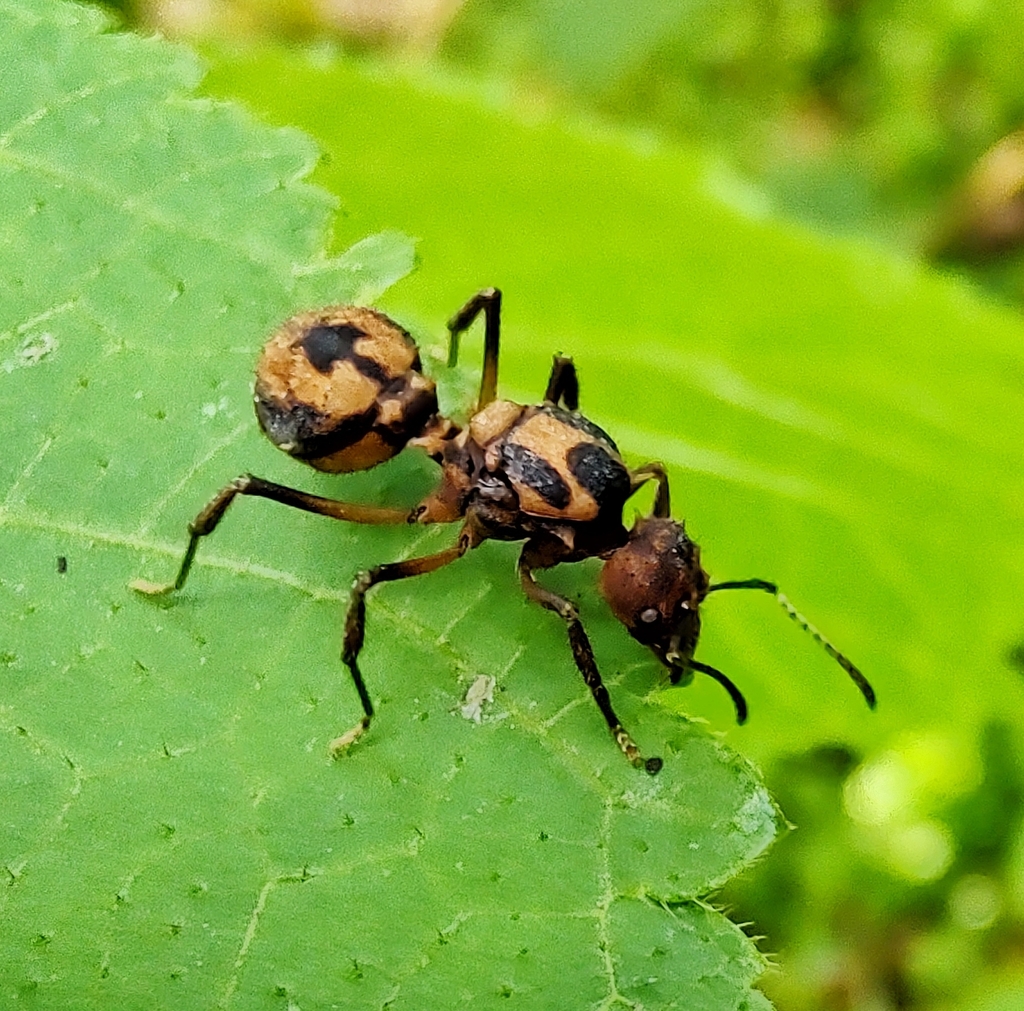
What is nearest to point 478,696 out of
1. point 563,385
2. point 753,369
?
point 563,385

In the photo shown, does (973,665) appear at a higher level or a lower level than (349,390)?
lower

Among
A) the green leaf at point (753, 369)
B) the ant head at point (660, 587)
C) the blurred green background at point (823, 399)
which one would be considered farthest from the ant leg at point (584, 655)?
the blurred green background at point (823, 399)

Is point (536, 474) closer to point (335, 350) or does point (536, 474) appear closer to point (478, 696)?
point (335, 350)

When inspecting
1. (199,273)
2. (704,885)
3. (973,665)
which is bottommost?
(973,665)

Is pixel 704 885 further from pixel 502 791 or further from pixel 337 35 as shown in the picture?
pixel 337 35

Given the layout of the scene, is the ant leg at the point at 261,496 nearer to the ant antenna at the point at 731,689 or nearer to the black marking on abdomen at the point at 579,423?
the black marking on abdomen at the point at 579,423

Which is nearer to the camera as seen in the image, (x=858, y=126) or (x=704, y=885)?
(x=704, y=885)

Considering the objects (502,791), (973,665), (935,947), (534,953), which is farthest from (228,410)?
(935,947)
